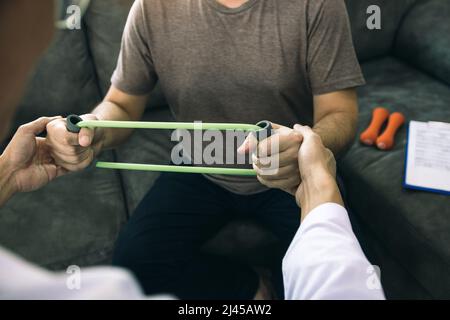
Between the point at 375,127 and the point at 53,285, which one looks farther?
the point at 375,127

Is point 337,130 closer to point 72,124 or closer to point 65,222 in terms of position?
point 72,124

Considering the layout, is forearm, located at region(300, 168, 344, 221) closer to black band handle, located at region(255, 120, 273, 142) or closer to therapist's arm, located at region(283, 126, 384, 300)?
therapist's arm, located at region(283, 126, 384, 300)

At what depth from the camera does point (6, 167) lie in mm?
899

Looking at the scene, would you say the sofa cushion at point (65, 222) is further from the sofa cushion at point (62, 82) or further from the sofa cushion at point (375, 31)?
the sofa cushion at point (375, 31)

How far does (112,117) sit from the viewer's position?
3.43 ft

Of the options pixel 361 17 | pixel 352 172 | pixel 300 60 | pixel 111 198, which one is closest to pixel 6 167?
pixel 111 198

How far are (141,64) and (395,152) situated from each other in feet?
2.45

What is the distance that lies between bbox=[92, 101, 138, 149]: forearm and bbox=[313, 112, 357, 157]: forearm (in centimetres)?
47

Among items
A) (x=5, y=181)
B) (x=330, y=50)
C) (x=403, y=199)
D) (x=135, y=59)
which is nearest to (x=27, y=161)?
(x=5, y=181)

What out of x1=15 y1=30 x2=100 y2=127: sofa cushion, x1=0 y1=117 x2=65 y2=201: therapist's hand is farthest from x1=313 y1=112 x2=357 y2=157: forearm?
x1=15 y1=30 x2=100 y2=127: sofa cushion

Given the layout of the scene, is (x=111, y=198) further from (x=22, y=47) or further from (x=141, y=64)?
(x=22, y=47)

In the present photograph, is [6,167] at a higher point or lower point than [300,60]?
lower

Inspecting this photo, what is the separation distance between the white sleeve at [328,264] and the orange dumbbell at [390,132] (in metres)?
0.63

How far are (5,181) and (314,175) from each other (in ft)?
2.07
